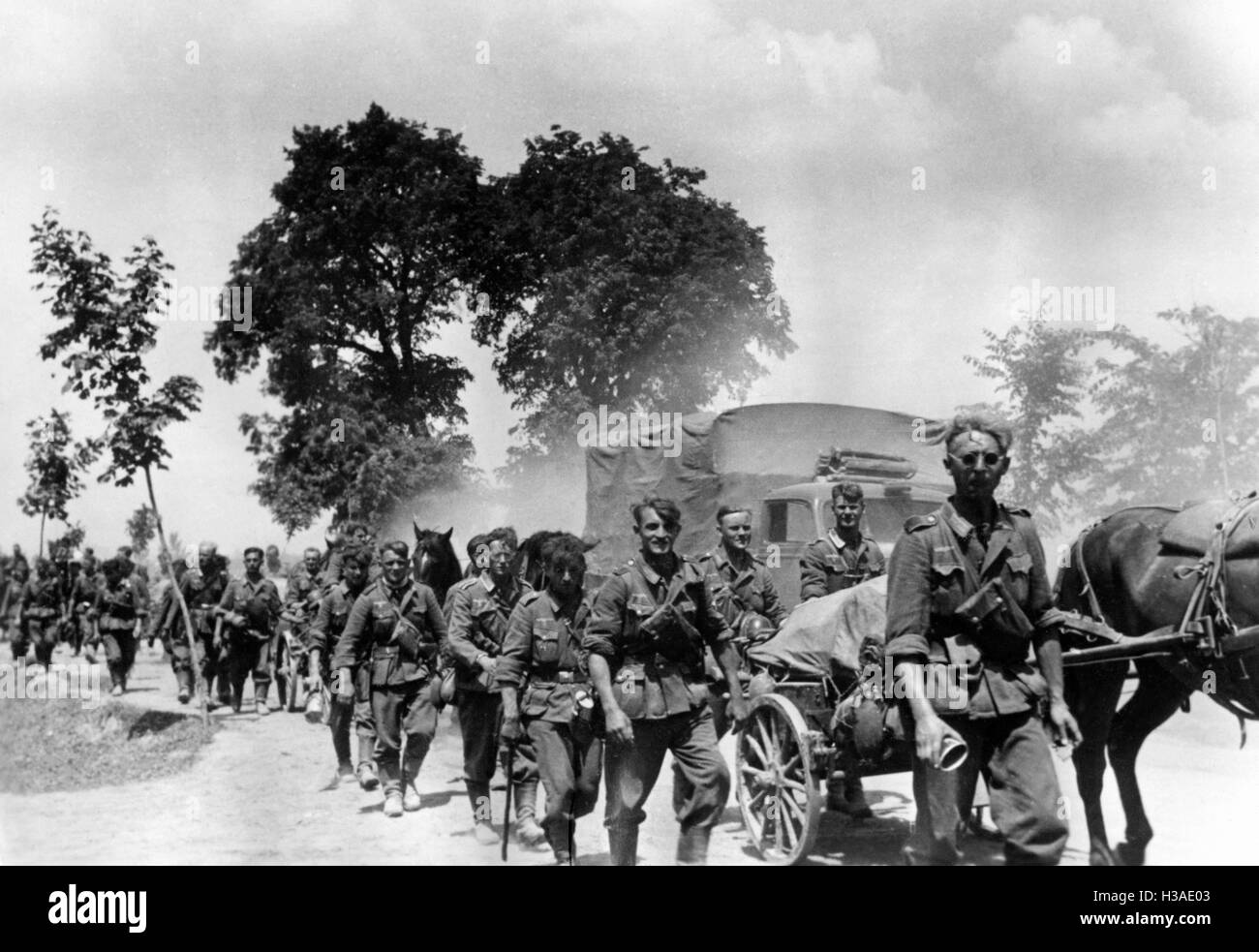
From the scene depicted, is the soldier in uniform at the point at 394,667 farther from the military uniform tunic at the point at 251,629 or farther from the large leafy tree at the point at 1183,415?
the large leafy tree at the point at 1183,415

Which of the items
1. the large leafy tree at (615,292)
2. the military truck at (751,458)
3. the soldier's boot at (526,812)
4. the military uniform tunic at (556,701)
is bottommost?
the soldier's boot at (526,812)

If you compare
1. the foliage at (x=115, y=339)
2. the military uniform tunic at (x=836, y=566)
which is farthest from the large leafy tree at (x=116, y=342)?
the military uniform tunic at (x=836, y=566)

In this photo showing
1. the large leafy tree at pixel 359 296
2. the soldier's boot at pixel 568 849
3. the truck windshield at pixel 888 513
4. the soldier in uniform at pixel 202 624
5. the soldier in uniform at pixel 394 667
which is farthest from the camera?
the large leafy tree at pixel 359 296

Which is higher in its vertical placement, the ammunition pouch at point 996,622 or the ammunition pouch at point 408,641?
the ammunition pouch at point 996,622

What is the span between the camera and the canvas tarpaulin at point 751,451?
41.2 ft

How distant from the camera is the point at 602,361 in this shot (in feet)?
79.7

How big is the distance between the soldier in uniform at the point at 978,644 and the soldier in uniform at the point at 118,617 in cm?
1309

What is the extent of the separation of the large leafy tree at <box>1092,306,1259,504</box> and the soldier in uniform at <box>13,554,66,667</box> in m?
16.5

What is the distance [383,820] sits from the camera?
789 centimetres

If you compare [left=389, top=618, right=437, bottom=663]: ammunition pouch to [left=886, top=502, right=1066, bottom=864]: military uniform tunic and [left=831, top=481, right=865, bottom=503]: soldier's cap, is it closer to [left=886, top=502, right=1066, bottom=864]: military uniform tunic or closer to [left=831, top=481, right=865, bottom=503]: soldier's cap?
[left=831, top=481, right=865, bottom=503]: soldier's cap

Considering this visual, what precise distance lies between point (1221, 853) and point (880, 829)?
1.82 metres

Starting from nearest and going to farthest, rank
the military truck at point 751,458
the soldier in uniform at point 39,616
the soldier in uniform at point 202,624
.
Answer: the military truck at point 751,458
the soldier in uniform at point 202,624
the soldier in uniform at point 39,616

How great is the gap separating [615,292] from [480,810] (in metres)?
17.7
